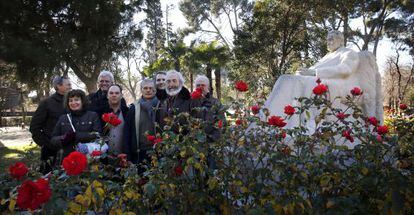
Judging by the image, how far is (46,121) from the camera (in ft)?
11.8

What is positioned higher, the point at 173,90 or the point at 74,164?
the point at 173,90

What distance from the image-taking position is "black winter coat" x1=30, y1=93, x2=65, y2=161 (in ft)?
11.4

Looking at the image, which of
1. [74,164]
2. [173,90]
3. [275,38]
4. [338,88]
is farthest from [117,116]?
[275,38]

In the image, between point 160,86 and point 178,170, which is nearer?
point 178,170

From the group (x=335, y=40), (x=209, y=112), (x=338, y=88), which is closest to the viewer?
(x=209, y=112)

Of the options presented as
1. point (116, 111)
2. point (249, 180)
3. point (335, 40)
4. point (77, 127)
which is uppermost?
point (335, 40)

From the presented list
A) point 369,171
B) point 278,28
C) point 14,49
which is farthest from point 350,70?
point 278,28

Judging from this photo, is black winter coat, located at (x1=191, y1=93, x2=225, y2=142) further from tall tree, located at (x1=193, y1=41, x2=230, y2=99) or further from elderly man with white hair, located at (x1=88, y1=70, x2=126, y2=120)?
tall tree, located at (x1=193, y1=41, x2=230, y2=99)

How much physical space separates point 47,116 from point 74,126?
628 millimetres

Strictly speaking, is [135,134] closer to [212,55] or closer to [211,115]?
[211,115]

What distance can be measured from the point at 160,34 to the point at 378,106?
Answer: 3117 centimetres

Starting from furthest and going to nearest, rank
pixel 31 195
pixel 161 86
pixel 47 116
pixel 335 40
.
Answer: pixel 335 40 < pixel 47 116 < pixel 161 86 < pixel 31 195

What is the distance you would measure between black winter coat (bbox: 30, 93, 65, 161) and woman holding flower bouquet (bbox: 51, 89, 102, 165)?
1.16 ft

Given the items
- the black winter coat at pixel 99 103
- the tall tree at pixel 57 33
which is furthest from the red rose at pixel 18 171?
the tall tree at pixel 57 33
